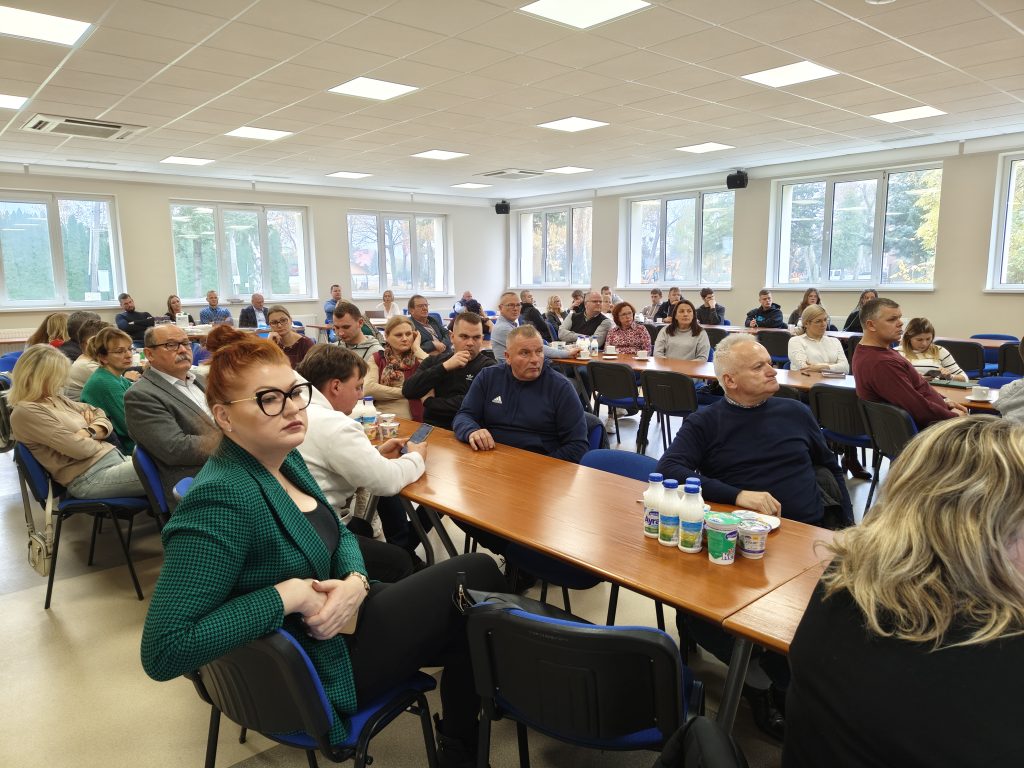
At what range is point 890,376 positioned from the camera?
3.70 m

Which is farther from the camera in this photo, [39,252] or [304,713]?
[39,252]

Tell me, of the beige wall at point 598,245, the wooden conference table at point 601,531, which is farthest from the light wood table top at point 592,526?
the beige wall at point 598,245

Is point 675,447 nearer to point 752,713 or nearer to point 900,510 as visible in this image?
point 752,713

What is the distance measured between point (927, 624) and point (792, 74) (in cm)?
607

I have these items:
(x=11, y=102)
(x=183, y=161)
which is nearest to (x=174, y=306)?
(x=183, y=161)

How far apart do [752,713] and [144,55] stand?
5.83 m

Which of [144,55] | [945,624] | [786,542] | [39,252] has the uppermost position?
[144,55]

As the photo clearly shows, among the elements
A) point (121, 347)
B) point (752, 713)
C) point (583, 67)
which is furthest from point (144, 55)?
point (752, 713)

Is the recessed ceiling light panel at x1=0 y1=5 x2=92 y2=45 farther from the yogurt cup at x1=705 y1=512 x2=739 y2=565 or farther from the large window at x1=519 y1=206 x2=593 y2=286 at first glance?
the large window at x1=519 y1=206 x2=593 y2=286

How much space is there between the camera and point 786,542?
1.84 metres

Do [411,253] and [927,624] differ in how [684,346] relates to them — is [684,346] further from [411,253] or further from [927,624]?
[411,253]

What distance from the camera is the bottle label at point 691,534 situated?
175 cm

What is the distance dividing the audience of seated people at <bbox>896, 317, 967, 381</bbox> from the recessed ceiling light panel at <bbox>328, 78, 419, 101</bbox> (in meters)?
4.60

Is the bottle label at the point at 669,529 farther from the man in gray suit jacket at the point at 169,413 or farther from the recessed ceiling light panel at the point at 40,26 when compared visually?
the recessed ceiling light panel at the point at 40,26
